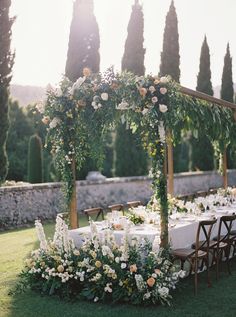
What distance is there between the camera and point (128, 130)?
19516 millimetres

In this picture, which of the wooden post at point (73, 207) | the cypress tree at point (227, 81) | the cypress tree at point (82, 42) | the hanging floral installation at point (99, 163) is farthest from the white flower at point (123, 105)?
the cypress tree at point (227, 81)

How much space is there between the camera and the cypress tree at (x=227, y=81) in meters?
25.0

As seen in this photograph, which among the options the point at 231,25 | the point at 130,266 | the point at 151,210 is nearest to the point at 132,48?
the point at 231,25

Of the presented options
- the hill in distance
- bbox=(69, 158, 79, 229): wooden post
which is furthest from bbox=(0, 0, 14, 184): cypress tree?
the hill in distance

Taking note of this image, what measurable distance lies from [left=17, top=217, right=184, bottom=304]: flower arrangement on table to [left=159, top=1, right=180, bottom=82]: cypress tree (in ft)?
50.8

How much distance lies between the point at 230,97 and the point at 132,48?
7675 millimetres

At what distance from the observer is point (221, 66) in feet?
83.3

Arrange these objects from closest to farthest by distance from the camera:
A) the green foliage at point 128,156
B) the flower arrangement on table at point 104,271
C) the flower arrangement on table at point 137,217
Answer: the flower arrangement on table at point 104,271 → the flower arrangement on table at point 137,217 → the green foliage at point 128,156

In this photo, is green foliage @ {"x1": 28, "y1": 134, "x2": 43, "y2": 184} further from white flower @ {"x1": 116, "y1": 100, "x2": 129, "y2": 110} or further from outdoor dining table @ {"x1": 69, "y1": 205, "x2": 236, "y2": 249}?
white flower @ {"x1": 116, "y1": 100, "x2": 129, "y2": 110}

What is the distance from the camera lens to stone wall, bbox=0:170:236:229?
39.9 ft

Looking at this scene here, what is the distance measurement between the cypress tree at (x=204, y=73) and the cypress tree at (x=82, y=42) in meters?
6.94

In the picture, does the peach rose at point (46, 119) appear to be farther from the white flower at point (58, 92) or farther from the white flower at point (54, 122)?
the white flower at point (58, 92)

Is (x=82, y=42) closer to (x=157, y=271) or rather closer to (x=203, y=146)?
(x=203, y=146)

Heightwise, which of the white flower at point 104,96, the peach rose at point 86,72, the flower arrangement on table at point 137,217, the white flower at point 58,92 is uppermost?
the peach rose at point 86,72
